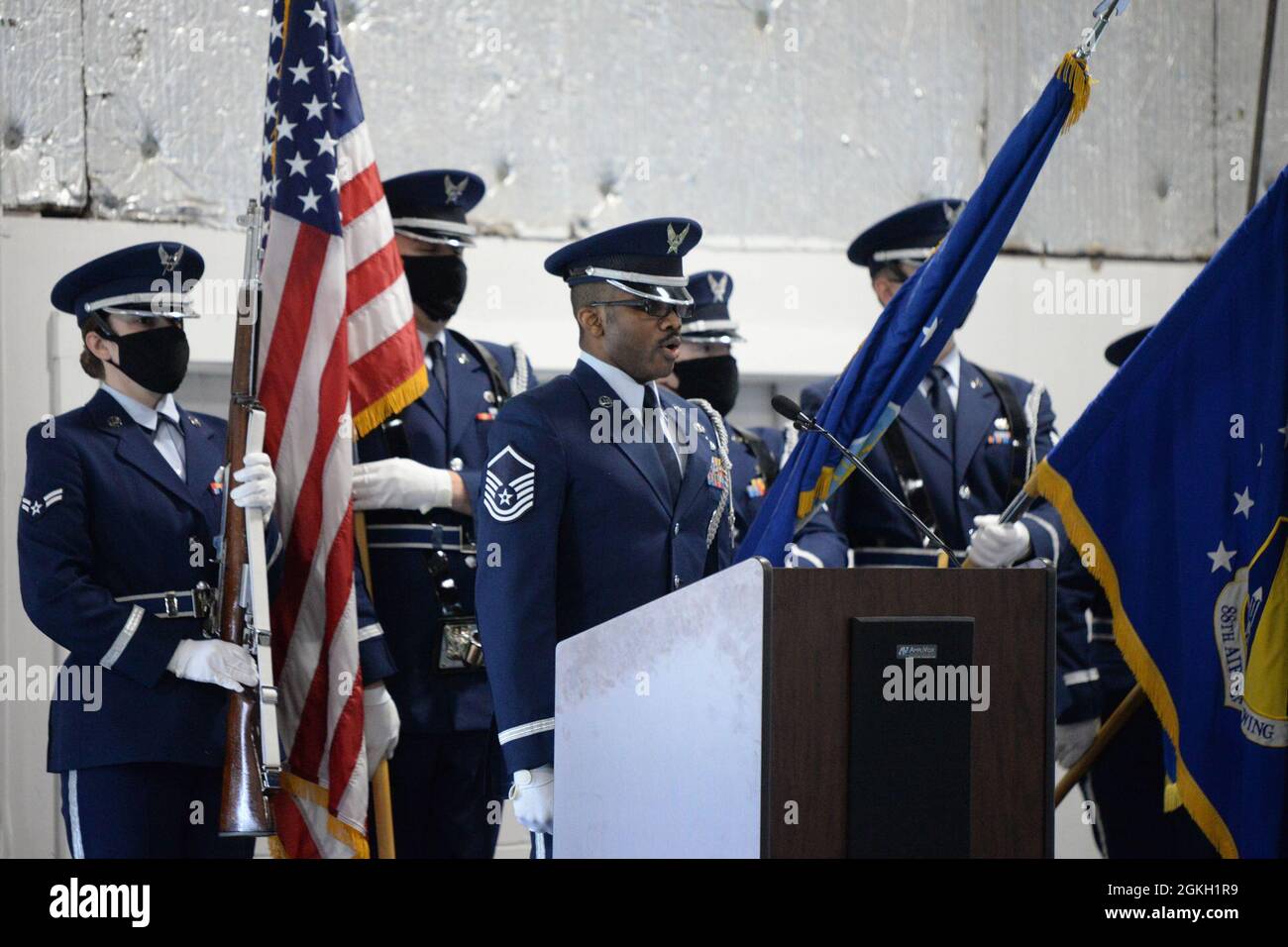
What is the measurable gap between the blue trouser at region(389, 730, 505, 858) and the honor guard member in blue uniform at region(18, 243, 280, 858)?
1.11 ft

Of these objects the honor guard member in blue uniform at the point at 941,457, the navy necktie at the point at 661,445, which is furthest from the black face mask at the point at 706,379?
the navy necktie at the point at 661,445

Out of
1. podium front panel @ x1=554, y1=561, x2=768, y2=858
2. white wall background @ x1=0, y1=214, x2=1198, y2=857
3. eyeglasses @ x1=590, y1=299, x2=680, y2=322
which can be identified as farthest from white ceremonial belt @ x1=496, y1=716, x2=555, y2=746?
white wall background @ x1=0, y1=214, x2=1198, y2=857

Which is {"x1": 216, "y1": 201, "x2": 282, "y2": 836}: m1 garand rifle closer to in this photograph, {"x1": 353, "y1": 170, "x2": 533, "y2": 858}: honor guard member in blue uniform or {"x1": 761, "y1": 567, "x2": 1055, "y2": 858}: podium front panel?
{"x1": 353, "y1": 170, "x2": 533, "y2": 858}: honor guard member in blue uniform

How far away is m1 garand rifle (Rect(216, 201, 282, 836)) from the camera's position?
312cm

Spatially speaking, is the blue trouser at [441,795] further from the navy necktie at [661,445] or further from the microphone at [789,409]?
the microphone at [789,409]

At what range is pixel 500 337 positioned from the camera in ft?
16.1

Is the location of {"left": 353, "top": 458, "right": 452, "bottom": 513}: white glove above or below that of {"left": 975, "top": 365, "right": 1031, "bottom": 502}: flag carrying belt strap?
A: below

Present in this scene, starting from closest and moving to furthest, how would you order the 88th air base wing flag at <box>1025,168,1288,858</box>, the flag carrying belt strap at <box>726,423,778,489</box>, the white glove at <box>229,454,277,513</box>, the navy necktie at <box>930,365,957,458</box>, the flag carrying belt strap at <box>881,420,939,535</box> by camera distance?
the 88th air base wing flag at <box>1025,168,1288,858</box> → the white glove at <box>229,454,277,513</box> → the flag carrying belt strap at <box>881,420,939,535</box> → the navy necktie at <box>930,365,957,458</box> → the flag carrying belt strap at <box>726,423,778,489</box>

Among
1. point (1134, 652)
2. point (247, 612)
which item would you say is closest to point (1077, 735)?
point (1134, 652)

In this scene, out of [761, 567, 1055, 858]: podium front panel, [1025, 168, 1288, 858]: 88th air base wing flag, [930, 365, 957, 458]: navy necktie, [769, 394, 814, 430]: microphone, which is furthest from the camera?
[930, 365, 957, 458]: navy necktie

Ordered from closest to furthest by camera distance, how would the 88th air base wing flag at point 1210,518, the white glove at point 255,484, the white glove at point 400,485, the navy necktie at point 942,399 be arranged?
the 88th air base wing flag at point 1210,518
the white glove at point 255,484
the white glove at point 400,485
the navy necktie at point 942,399

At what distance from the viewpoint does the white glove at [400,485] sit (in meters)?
3.43

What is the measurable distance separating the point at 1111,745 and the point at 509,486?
1.72 m

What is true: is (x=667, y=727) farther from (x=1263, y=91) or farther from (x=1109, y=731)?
(x=1263, y=91)
